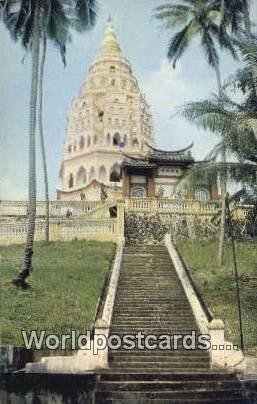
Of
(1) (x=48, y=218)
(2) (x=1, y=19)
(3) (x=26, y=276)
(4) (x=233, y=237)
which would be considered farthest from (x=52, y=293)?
(1) (x=48, y=218)

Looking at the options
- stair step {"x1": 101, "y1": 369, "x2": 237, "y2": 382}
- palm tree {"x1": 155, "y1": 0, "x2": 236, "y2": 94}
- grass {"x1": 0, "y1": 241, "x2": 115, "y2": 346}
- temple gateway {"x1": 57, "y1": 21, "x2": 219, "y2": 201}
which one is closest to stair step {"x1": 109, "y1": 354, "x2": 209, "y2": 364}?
stair step {"x1": 101, "y1": 369, "x2": 237, "y2": 382}

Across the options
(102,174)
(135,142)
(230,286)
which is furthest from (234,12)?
(102,174)

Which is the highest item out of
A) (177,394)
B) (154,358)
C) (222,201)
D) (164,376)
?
(222,201)

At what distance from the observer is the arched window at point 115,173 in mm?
32062

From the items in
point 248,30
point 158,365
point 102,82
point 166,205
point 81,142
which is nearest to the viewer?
point 158,365

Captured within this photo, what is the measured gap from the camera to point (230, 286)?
1113 cm

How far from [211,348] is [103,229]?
29.3ft

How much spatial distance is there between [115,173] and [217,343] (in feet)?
76.3

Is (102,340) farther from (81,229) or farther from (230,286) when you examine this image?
(81,229)

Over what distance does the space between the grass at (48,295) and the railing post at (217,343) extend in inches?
80.8

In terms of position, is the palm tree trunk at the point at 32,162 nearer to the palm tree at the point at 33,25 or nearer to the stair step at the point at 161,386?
the palm tree at the point at 33,25

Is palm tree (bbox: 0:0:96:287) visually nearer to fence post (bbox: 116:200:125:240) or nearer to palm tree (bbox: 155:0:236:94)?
palm tree (bbox: 155:0:236:94)

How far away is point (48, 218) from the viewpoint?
54.7 feet

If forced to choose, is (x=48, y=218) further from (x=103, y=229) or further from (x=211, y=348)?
(x=211, y=348)
